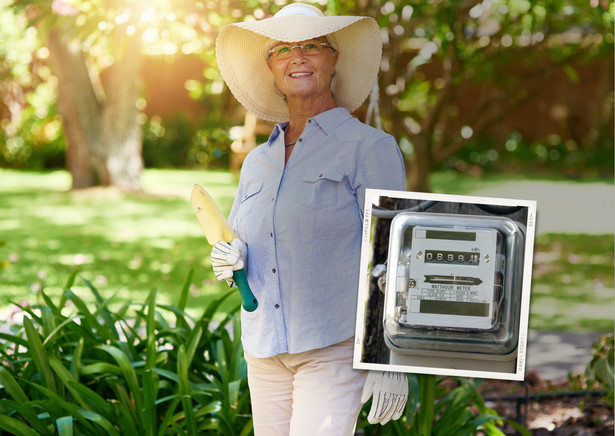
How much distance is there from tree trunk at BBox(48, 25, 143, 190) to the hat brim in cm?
1044

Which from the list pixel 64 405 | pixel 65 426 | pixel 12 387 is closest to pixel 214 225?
pixel 65 426

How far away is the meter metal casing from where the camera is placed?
1.65 metres

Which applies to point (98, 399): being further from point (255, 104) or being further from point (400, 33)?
point (400, 33)

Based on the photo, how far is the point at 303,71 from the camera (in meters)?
1.98

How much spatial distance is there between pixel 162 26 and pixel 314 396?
2489mm

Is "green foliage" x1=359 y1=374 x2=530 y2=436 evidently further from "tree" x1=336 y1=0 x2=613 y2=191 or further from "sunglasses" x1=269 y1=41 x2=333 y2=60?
"tree" x1=336 y1=0 x2=613 y2=191

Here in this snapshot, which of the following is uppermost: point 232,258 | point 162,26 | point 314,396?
point 162,26

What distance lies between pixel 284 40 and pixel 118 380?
162cm

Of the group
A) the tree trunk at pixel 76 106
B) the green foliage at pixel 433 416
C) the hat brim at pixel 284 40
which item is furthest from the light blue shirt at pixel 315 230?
the tree trunk at pixel 76 106

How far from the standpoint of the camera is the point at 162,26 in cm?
395

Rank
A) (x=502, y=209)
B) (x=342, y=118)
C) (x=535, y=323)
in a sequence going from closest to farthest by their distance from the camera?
1. (x=502, y=209)
2. (x=342, y=118)
3. (x=535, y=323)

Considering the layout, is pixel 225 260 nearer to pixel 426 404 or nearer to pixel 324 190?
pixel 324 190

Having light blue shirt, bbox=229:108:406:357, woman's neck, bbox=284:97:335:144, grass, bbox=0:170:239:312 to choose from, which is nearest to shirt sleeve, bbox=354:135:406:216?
light blue shirt, bbox=229:108:406:357

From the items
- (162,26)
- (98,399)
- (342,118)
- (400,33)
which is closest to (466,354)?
(342,118)
